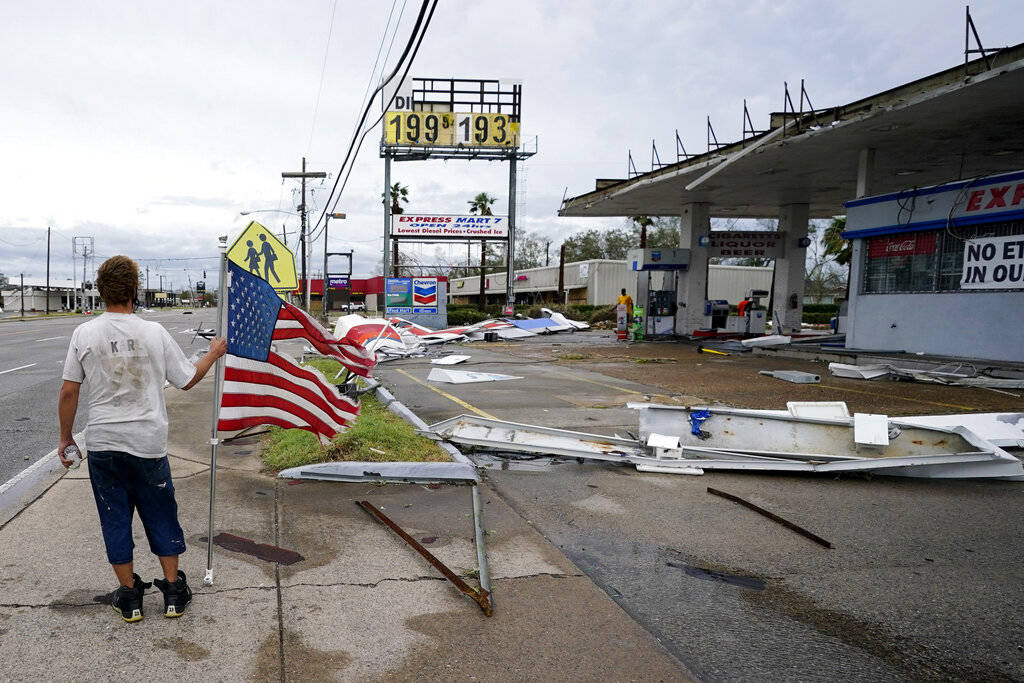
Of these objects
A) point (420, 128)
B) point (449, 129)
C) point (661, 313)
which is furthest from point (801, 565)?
point (449, 129)

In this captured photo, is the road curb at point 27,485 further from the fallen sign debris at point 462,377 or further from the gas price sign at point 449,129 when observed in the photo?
the gas price sign at point 449,129

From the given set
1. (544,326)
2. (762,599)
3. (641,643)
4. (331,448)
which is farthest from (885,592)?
(544,326)

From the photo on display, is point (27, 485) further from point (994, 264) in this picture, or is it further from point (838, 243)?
point (838, 243)

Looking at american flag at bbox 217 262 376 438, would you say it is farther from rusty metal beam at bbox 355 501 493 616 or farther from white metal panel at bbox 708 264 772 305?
white metal panel at bbox 708 264 772 305

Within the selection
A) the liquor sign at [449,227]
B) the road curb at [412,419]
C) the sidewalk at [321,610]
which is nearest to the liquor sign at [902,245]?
the road curb at [412,419]

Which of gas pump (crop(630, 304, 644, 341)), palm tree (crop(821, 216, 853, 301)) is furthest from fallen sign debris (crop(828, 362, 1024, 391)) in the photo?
palm tree (crop(821, 216, 853, 301))

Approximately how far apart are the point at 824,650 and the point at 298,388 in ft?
12.8

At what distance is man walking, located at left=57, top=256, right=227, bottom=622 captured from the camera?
3.21 meters

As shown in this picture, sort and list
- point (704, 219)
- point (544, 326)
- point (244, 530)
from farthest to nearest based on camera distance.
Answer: point (544, 326) → point (704, 219) → point (244, 530)

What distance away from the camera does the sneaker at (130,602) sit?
10.8 feet

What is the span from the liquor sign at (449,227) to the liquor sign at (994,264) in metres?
23.8

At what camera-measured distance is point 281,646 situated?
3.18m

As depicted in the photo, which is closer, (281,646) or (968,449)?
(281,646)

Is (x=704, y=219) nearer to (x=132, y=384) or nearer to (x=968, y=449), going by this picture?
(x=968, y=449)
